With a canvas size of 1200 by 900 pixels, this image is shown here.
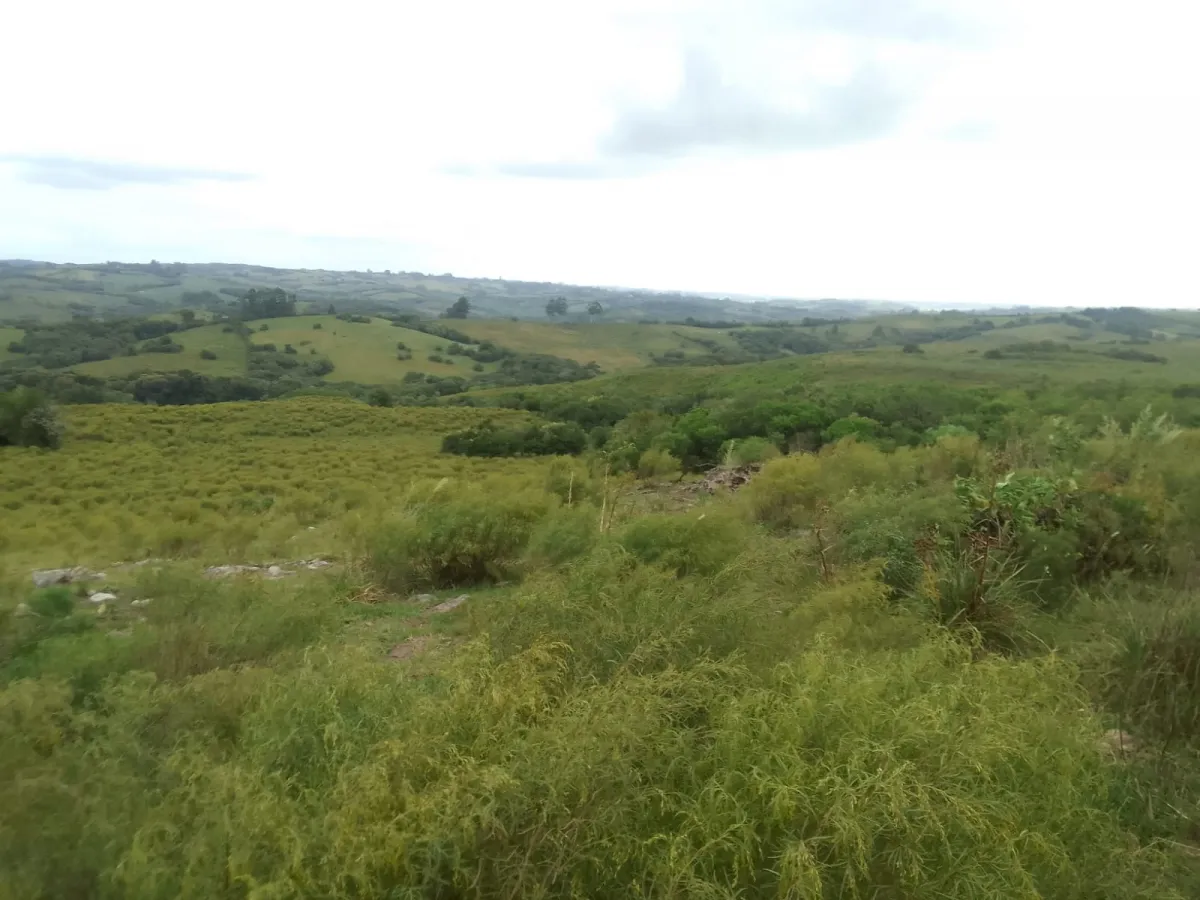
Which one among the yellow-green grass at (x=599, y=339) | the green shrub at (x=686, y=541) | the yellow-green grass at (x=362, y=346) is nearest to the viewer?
the green shrub at (x=686, y=541)

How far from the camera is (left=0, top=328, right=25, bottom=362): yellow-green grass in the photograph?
8288 centimetres

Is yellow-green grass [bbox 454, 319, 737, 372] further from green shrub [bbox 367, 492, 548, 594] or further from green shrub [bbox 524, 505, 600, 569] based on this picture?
green shrub [bbox 524, 505, 600, 569]

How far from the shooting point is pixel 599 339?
4523 inches

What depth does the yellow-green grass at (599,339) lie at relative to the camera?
10412 centimetres

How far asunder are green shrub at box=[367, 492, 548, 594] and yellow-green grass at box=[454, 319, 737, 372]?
85.2 meters

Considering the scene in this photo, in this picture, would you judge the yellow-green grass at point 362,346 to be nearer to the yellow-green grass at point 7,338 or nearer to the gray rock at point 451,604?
the yellow-green grass at point 7,338

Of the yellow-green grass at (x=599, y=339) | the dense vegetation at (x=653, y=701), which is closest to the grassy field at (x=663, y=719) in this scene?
the dense vegetation at (x=653, y=701)

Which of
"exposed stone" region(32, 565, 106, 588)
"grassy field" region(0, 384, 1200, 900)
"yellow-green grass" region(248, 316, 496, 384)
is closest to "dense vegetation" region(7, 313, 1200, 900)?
"grassy field" region(0, 384, 1200, 900)

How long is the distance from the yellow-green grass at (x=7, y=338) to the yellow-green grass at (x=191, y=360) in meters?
12.1

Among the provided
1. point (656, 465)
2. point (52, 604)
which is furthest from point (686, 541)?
point (656, 465)

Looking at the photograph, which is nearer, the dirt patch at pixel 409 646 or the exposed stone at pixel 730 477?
the dirt patch at pixel 409 646

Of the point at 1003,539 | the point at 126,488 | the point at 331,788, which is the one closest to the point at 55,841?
the point at 331,788

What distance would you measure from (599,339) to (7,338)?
72578 millimetres

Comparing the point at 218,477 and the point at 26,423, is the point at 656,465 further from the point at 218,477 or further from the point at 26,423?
the point at 26,423
